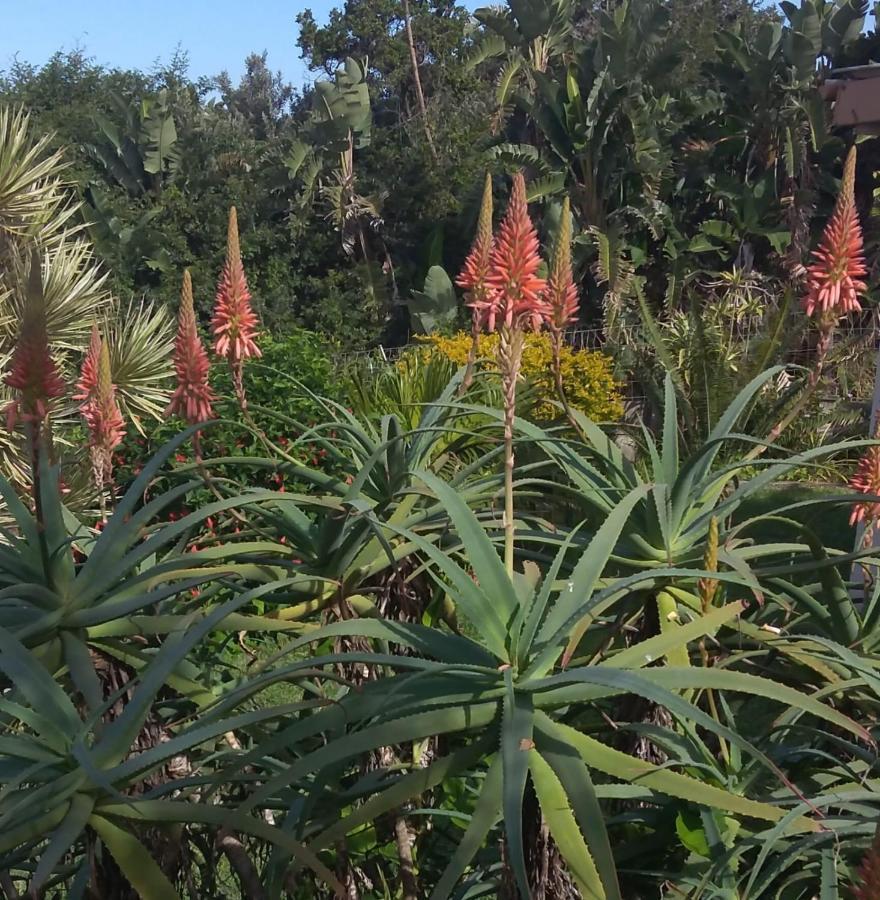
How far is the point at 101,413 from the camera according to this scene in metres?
2.39

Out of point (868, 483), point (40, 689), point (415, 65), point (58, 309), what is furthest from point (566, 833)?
point (415, 65)

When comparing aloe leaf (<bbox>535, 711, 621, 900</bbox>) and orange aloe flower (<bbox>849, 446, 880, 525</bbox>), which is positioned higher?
orange aloe flower (<bbox>849, 446, 880, 525</bbox>)

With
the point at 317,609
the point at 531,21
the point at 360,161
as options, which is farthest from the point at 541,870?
the point at 360,161

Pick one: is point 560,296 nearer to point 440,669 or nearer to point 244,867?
point 440,669

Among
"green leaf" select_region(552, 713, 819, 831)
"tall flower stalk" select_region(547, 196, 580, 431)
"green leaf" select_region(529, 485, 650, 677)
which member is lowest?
"green leaf" select_region(552, 713, 819, 831)

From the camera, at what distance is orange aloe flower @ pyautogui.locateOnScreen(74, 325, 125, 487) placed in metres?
2.37

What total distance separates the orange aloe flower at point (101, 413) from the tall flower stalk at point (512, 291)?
0.88 meters

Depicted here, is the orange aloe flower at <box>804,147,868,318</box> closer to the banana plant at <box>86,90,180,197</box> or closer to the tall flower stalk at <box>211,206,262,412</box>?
the tall flower stalk at <box>211,206,262,412</box>

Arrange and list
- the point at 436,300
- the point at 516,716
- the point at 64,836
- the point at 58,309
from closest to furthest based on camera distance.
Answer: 1. the point at 64,836
2. the point at 516,716
3. the point at 58,309
4. the point at 436,300

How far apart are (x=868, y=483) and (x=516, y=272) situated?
1058 mm

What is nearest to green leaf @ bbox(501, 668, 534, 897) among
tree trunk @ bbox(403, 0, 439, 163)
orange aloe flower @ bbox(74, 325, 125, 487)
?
orange aloe flower @ bbox(74, 325, 125, 487)

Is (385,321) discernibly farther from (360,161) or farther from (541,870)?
(541,870)

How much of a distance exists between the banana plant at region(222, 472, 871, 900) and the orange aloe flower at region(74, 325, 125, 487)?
91cm

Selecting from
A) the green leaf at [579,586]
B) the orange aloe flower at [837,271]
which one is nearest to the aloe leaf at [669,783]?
the green leaf at [579,586]
